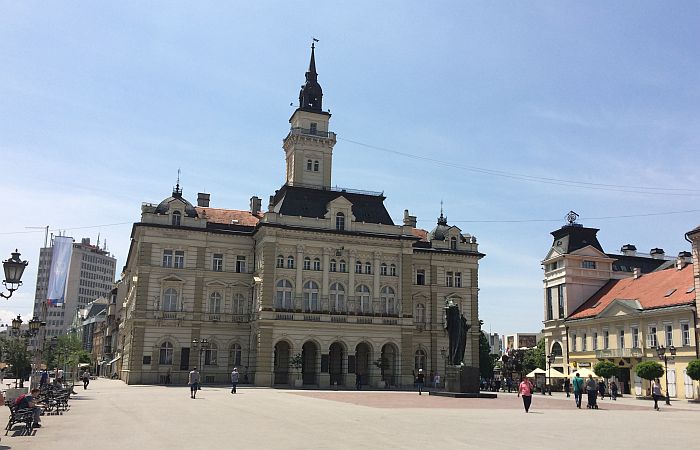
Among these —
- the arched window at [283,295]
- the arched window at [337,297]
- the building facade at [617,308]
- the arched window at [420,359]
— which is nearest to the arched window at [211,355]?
the arched window at [283,295]

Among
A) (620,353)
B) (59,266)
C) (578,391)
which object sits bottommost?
→ (578,391)

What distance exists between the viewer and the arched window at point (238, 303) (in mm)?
64125

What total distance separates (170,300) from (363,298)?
18783mm

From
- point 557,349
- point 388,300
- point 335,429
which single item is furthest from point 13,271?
point 557,349

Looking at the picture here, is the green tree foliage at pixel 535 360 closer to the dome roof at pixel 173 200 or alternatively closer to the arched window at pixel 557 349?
the arched window at pixel 557 349

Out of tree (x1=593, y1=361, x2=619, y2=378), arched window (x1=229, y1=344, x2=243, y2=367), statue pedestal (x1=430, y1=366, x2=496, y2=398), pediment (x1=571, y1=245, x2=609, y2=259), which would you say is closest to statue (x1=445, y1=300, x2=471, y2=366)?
statue pedestal (x1=430, y1=366, x2=496, y2=398)

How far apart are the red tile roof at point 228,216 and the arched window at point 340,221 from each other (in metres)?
9.32

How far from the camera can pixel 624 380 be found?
59.2m

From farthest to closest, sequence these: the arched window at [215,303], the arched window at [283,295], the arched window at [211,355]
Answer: the arched window at [215,303] → the arched window at [211,355] → the arched window at [283,295]

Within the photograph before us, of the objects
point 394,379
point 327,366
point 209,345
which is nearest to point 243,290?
point 209,345

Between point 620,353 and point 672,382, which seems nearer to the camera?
point 672,382

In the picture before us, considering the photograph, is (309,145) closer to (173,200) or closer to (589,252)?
(173,200)

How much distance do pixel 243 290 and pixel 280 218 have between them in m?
8.53

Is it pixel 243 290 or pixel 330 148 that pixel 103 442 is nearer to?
pixel 243 290
